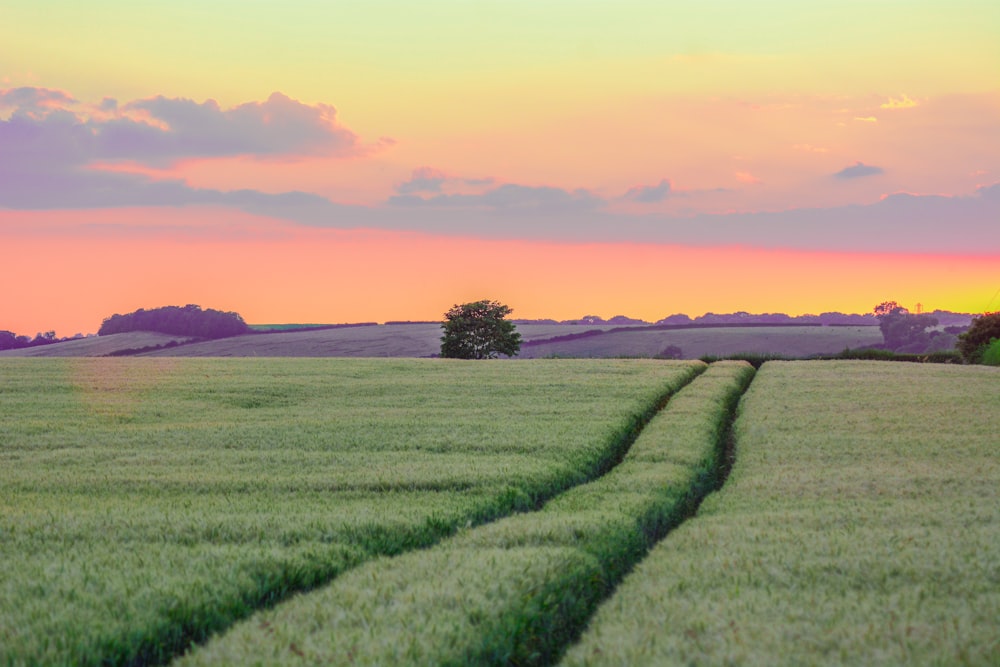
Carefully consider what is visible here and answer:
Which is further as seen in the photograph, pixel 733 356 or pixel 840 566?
pixel 733 356

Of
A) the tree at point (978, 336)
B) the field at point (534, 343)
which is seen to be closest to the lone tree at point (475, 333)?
the field at point (534, 343)

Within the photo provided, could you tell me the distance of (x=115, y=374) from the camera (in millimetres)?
43250

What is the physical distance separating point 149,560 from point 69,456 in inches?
447

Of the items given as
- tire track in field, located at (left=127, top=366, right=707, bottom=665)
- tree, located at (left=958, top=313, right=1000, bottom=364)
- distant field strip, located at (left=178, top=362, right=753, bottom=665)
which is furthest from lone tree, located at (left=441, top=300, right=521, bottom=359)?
distant field strip, located at (left=178, top=362, right=753, bottom=665)

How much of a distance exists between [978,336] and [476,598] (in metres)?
62.6

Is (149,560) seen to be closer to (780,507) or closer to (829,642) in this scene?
(829,642)

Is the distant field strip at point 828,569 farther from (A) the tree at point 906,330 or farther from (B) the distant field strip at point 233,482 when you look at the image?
(A) the tree at point 906,330

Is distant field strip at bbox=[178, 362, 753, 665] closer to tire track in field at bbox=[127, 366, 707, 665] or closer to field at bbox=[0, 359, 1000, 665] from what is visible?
field at bbox=[0, 359, 1000, 665]

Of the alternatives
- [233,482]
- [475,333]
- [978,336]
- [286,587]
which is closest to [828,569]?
[286,587]

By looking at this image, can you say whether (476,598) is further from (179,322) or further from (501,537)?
(179,322)

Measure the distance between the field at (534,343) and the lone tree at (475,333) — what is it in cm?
2636

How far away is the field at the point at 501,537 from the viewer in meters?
7.71

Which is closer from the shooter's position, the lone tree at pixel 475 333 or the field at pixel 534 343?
the lone tree at pixel 475 333

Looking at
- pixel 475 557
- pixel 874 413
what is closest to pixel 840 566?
pixel 475 557
